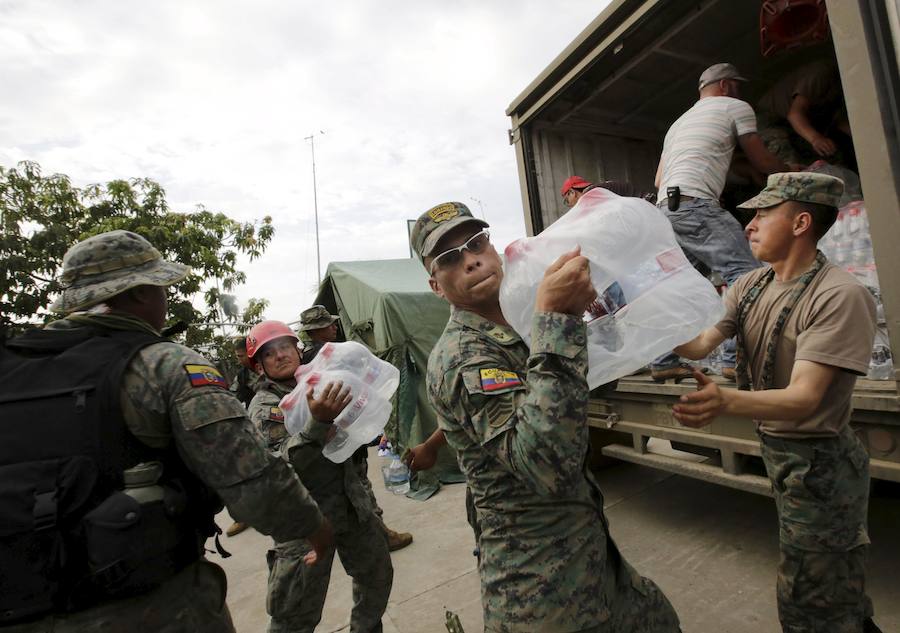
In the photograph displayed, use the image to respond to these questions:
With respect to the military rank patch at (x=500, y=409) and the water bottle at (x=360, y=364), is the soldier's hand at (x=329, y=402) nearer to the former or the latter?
the water bottle at (x=360, y=364)

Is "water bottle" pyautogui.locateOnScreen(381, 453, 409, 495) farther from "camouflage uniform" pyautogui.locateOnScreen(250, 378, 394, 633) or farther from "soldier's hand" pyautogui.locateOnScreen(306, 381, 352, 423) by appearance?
"soldier's hand" pyautogui.locateOnScreen(306, 381, 352, 423)

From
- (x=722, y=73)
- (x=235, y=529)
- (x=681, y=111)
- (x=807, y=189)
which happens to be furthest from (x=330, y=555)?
(x=681, y=111)

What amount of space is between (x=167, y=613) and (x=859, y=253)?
2915 mm

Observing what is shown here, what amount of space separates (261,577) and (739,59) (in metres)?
5.52

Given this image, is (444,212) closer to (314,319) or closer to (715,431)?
(715,431)

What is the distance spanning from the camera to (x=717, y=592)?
247 cm

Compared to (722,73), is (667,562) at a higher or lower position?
lower

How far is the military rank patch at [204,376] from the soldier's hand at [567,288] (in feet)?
3.34

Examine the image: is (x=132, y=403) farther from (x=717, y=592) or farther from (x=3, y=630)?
(x=717, y=592)

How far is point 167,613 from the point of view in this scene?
1332 millimetres

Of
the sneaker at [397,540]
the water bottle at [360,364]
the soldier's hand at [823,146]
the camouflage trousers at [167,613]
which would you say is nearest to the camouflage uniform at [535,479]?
the camouflage trousers at [167,613]

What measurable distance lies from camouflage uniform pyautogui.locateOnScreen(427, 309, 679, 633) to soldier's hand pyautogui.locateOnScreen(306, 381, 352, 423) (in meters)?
0.88

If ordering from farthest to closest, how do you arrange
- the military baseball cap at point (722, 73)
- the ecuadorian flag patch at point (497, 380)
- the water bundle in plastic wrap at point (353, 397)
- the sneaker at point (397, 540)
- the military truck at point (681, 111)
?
the sneaker at point (397, 540), the military baseball cap at point (722, 73), the water bundle in plastic wrap at point (353, 397), the military truck at point (681, 111), the ecuadorian flag patch at point (497, 380)

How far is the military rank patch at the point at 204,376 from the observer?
4.59 feet
